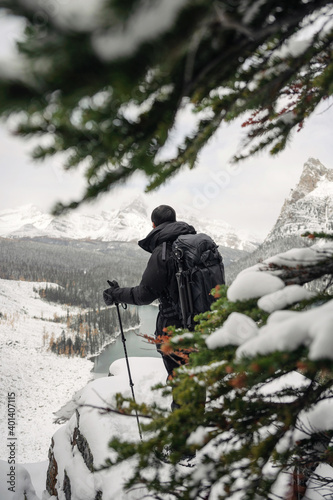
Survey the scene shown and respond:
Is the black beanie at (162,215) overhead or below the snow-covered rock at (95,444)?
overhead

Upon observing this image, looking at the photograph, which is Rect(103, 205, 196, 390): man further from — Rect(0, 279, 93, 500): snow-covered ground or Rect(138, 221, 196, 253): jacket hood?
Rect(0, 279, 93, 500): snow-covered ground

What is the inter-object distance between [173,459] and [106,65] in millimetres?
1419

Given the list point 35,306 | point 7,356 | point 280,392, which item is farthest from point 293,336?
point 35,306

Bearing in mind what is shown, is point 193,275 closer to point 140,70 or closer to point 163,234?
point 163,234

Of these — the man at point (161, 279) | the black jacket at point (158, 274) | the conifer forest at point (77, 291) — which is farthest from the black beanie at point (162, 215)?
the conifer forest at point (77, 291)

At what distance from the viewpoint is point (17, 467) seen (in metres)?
8.93

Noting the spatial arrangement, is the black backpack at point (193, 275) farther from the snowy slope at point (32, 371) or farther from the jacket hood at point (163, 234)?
the snowy slope at point (32, 371)

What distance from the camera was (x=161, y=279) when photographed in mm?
3332

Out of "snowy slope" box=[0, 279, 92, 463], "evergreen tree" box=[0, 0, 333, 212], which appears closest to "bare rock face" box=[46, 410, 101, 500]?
"evergreen tree" box=[0, 0, 333, 212]

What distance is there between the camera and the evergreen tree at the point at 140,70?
21.6 inches

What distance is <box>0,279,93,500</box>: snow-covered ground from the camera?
53.6 meters

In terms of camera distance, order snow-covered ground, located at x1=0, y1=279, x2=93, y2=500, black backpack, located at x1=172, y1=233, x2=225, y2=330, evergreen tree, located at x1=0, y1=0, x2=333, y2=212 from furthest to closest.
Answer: snow-covered ground, located at x1=0, y1=279, x2=93, y2=500 < black backpack, located at x1=172, y1=233, x2=225, y2=330 < evergreen tree, located at x1=0, y1=0, x2=333, y2=212

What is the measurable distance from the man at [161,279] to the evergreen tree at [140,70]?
223cm

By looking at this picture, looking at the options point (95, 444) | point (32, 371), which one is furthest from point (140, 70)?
point (32, 371)
